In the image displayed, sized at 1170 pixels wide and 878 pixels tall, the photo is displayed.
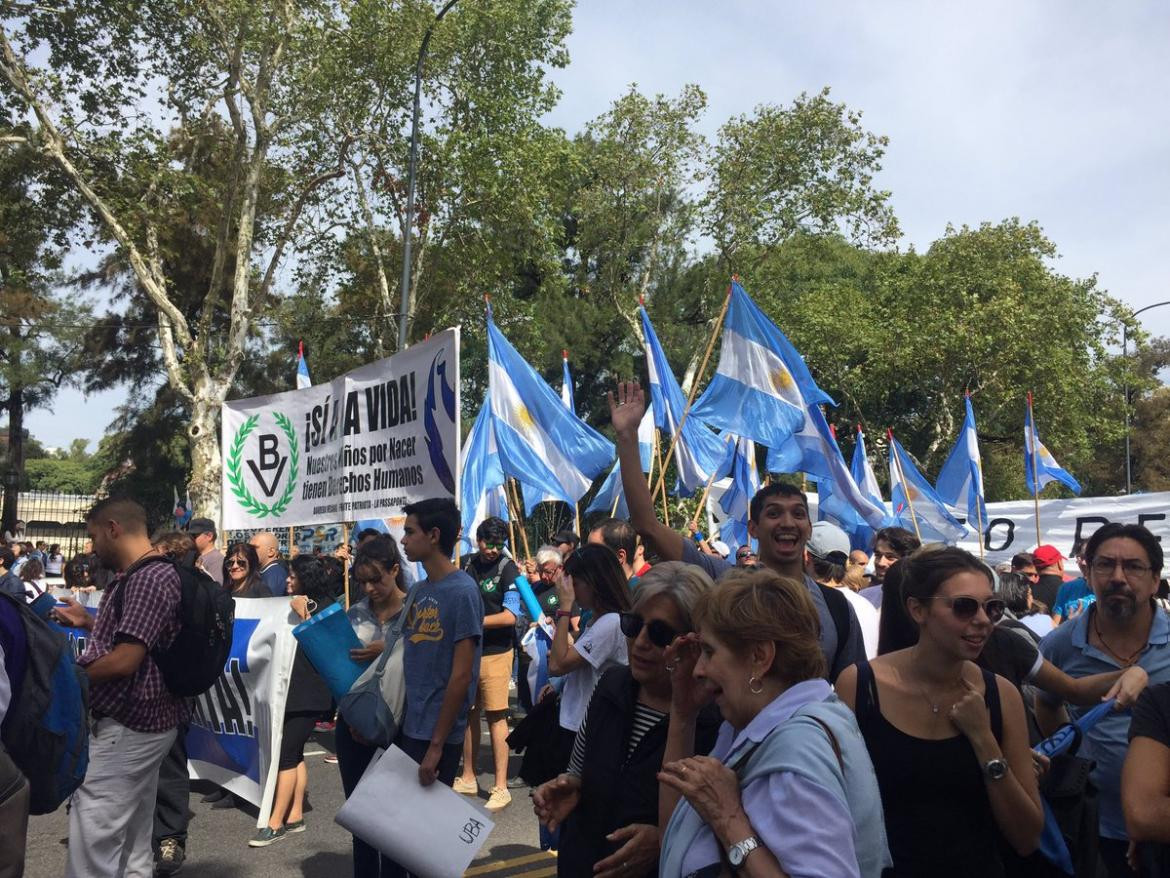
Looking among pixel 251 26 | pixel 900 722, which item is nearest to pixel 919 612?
pixel 900 722

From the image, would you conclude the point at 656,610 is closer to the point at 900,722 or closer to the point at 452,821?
the point at 900,722

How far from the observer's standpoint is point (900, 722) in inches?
106

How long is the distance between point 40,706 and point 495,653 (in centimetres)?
479

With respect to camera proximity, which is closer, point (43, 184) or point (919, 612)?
point (919, 612)

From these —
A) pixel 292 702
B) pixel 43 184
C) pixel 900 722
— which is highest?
pixel 43 184

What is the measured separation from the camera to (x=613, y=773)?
2.83m

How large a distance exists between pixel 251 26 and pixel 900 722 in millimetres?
21297

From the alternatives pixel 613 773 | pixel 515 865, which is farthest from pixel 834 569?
pixel 613 773

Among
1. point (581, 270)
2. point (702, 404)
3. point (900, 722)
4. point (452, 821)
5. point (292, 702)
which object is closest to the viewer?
point (900, 722)

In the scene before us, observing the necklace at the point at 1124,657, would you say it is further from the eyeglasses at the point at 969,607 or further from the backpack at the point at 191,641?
the backpack at the point at 191,641

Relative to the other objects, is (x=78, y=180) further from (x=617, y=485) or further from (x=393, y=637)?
(x=393, y=637)

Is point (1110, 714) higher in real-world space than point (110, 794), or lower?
higher

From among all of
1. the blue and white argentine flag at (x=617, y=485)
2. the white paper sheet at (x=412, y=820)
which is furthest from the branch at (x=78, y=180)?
the white paper sheet at (x=412, y=820)

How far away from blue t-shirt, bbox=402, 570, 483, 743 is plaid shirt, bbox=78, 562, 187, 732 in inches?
37.3
